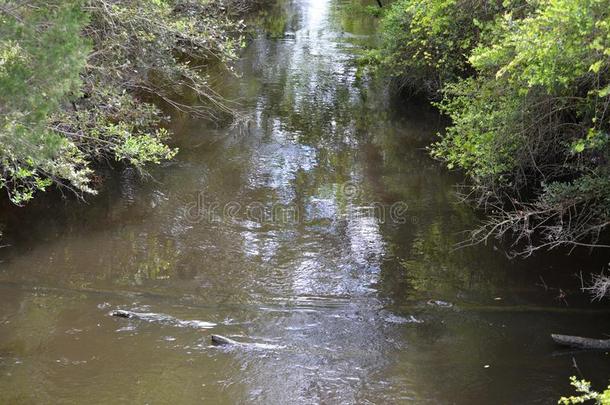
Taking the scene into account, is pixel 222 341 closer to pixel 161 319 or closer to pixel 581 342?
pixel 161 319

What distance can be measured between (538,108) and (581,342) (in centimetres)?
308

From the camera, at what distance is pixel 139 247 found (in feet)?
32.0

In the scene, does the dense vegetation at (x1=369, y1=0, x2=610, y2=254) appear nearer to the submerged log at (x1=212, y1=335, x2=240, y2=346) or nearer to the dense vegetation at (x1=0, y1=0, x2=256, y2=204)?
the submerged log at (x1=212, y1=335, x2=240, y2=346)

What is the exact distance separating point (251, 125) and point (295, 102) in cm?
221

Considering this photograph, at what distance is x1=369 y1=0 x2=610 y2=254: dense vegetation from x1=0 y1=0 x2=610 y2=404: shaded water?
1060 mm

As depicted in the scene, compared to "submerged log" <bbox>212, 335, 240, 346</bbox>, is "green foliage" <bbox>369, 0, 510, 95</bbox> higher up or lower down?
higher up

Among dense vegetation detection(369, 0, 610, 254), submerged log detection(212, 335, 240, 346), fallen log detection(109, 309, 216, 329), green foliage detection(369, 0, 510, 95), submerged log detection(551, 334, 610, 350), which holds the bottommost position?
submerged log detection(551, 334, 610, 350)

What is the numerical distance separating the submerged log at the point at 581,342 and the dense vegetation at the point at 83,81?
6031 mm

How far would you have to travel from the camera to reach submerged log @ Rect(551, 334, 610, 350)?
741 cm

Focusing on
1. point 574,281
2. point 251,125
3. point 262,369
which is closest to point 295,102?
point 251,125

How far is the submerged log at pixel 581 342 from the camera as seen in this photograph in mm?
7410

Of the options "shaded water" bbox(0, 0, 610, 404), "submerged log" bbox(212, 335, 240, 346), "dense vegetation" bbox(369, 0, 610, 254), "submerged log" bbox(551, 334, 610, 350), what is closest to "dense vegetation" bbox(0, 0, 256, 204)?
"shaded water" bbox(0, 0, 610, 404)

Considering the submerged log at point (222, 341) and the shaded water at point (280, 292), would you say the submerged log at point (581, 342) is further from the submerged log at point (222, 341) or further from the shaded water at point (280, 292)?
the submerged log at point (222, 341)

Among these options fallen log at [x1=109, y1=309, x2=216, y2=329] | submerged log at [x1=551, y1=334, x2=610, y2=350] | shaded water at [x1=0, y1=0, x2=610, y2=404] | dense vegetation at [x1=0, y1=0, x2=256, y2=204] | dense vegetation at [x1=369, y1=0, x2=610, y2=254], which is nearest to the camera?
dense vegetation at [x1=0, y1=0, x2=256, y2=204]
